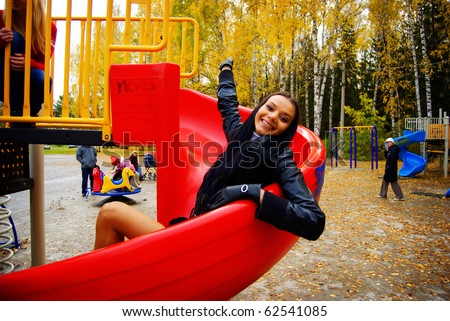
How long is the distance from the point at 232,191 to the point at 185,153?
65.8 inches

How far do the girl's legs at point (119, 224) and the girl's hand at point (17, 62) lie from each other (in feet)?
3.00

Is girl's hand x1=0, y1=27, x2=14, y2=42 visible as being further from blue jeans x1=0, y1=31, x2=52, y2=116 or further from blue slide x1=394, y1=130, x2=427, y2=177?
blue slide x1=394, y1=130, x2=427, y2=177

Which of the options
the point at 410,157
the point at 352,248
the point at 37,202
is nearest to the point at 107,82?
the point at 37,202

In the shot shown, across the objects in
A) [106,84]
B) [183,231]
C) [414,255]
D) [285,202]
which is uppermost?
[106,84]

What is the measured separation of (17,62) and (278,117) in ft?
4.69

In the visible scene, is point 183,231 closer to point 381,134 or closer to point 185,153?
point 185,153

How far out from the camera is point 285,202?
1396 millimetres

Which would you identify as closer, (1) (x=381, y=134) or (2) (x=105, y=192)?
(2) (x=105, y=192)

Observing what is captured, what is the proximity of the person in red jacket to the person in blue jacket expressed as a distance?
0.87 m

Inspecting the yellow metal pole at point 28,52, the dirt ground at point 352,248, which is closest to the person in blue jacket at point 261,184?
the yellow metal pole at point 28,52

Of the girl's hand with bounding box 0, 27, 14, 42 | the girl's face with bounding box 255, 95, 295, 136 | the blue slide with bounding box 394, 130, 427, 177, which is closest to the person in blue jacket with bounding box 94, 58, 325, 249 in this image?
the girl's face with bounding box 255, 95, 295, 136

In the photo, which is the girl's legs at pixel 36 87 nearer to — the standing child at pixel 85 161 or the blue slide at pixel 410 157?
the standing child at pixel 85 161

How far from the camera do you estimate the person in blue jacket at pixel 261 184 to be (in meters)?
1.39

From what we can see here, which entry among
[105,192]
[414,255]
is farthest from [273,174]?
[105,192]
